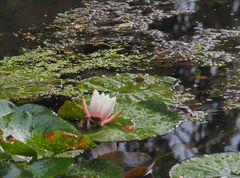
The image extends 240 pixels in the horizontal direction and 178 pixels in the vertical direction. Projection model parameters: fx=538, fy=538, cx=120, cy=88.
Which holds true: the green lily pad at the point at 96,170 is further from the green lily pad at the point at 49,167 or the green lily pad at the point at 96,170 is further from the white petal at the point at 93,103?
the white petal at the point at 93,103

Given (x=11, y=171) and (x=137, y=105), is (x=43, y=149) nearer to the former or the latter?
(x=11, y=171)

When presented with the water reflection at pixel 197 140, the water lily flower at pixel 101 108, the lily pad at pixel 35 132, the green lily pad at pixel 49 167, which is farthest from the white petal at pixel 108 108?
the green lily pad at pixel 49 167

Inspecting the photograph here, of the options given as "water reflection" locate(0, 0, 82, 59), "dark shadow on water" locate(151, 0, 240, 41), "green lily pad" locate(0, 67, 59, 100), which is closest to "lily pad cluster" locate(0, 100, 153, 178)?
"green lily pad" locate(0, 67, 59, 100)

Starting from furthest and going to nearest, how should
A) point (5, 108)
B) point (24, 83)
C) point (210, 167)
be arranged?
point (24, 83) < point (5, 108) < point (210, 167)

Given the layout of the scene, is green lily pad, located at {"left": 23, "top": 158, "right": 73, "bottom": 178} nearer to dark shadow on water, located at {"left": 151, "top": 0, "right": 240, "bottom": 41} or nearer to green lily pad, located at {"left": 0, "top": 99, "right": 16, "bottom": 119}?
green lily pad, located at {"left": 0, "top": 99, "right": 16, "bottom": 119}

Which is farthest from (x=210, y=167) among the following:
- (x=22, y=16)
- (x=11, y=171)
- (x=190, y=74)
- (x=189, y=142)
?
(x=22, y=16)

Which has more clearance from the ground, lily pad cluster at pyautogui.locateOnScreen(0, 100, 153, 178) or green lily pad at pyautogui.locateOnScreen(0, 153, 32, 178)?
green lily pad at pyautogui.locateOnScreen(0, 153, 32, 178)

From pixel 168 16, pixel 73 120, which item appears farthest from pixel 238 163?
pixel 168 16
